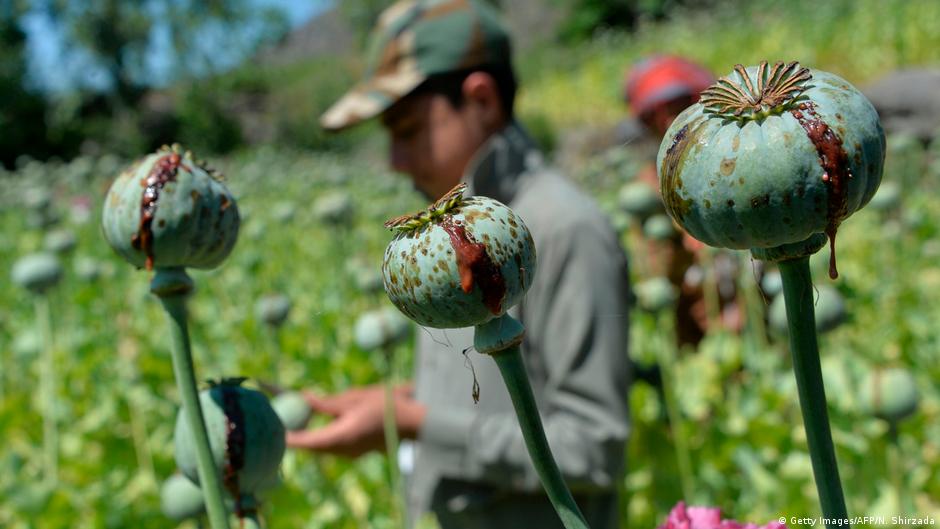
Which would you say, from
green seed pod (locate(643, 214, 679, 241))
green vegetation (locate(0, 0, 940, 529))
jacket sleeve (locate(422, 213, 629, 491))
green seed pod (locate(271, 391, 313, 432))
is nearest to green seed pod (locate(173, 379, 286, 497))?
green vegetation (locate(0, 0, 940, 529))

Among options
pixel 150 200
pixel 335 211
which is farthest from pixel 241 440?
pixel 335 211

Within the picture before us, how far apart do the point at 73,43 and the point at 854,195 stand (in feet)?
59.0

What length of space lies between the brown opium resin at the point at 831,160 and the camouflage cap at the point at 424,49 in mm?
991

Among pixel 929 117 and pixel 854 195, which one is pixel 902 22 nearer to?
pixel 929 117

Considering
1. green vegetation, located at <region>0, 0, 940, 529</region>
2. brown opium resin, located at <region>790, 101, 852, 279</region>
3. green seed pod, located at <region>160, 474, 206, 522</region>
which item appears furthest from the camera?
green vegetation, located at <region>0, 0, 940, 529</region>

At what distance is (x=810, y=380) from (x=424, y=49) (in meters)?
1.05

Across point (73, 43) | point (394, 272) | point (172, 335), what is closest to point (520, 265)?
point (394, 272)

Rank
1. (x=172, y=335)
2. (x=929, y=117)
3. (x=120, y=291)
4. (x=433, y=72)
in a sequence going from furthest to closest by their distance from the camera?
(x=929, y=117) → (x=120, y=291) → (x=433, y=72) → (x=172, y=335)

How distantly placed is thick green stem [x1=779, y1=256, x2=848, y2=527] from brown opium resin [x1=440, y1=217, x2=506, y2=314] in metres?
0.08

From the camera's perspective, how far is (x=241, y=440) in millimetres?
389

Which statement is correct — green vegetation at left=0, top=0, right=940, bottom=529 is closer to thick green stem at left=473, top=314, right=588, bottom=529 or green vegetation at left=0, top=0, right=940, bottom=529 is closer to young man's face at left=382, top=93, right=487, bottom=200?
thick green stem at left=473, top=314, right=588, bottom=529

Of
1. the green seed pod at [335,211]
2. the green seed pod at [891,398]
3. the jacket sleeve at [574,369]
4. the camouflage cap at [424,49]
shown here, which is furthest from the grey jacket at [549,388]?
the green seed pod at [335,211]

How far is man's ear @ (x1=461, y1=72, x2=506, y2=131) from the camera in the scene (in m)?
1.20

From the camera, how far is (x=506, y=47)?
1.29 m
